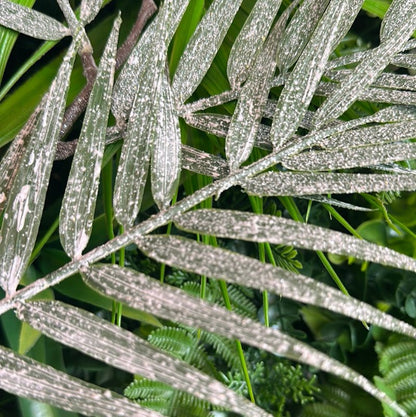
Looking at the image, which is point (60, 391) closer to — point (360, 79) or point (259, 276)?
point (259, 276)

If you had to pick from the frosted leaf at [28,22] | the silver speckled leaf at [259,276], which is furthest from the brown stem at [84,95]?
the silver speckled leaf at [259,276]

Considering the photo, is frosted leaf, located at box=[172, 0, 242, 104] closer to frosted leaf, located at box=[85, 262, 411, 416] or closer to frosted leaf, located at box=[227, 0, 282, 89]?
frosted leaf, located at box=[227, 0, 282, 89]

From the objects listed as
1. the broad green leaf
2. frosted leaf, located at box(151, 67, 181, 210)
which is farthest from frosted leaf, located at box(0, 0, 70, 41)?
frosted leaf, located at box(151, 67, 181, 210)

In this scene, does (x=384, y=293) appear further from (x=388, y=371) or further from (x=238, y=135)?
(x=238, y=135)

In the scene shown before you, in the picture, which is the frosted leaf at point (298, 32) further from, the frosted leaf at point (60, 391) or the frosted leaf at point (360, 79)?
the frosted leaf at point (60, 391)

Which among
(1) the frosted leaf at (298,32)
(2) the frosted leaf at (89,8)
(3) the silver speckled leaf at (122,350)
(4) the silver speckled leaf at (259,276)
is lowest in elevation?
(3) the silver speckled leaf at (122,350)

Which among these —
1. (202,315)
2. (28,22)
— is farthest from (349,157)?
(28,22)
